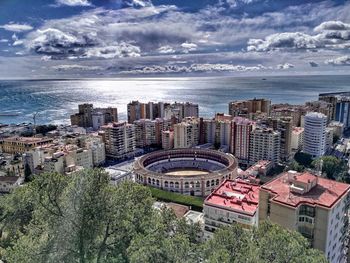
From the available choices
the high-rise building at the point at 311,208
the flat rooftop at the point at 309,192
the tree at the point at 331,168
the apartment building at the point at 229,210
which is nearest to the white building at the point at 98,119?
the tree at the point at 331,168

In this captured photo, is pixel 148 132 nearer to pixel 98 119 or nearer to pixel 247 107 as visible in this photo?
pixel 98 119

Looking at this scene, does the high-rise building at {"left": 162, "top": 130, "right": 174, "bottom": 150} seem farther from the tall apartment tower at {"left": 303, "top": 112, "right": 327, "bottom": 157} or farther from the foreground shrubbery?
the foreground shrubbery

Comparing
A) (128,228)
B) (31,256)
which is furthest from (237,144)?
(31,256)

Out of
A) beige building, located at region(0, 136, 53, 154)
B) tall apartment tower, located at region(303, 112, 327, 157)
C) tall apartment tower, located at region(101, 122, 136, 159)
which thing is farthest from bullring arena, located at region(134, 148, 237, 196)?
beige building, located at region(0, 136, 53, 154)

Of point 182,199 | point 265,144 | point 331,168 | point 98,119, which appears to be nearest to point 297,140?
point 265,144

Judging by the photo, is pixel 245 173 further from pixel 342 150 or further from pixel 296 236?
pixel 296 236
